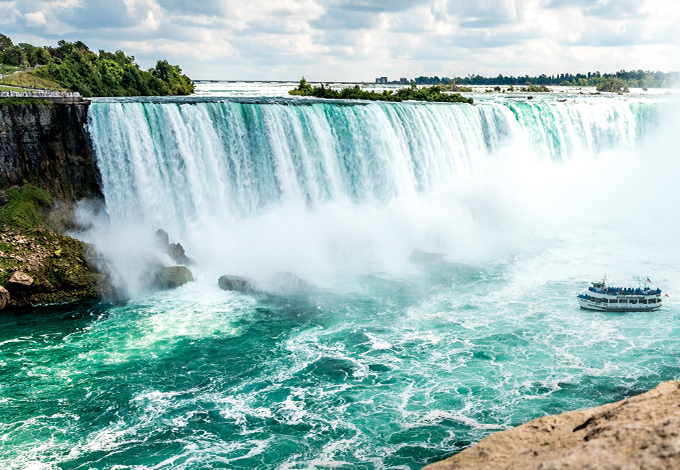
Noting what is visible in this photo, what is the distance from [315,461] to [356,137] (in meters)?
22.2

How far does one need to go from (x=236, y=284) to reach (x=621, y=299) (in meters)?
15.5

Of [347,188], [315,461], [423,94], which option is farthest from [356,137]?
[423,94]

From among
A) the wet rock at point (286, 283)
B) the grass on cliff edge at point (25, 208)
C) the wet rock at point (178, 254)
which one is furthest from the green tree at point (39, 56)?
the wet rock at point (286, 283)

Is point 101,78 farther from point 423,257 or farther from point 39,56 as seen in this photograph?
point 423,257

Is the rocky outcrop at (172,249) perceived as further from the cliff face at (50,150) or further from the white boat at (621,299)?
the white boat at (621,299)

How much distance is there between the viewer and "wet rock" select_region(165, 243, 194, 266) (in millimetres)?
25312

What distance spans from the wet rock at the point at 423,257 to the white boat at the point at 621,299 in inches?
322

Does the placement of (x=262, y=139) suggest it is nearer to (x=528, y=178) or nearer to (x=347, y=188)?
(x=347, y=188)

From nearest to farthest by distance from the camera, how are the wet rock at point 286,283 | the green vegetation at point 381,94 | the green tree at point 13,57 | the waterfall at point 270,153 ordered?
the wet rock at point 286,283 → the waterfall at point 270,153 → the green vegetation at point 381,94 → the green tree at point 13,57

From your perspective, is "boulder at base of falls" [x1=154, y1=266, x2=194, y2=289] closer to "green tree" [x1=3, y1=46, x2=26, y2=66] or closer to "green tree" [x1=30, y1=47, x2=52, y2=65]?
"green tree" [x1=30, y1=47, x2=52, y2=65]

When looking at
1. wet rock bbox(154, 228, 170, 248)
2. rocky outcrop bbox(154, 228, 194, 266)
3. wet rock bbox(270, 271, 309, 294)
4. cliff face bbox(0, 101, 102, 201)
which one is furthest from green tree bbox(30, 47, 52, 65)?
wet rock bbox(270, 271, 309, 294)

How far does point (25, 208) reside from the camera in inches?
A: 972

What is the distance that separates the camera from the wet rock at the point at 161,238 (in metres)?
25.8

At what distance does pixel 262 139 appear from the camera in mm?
28875
